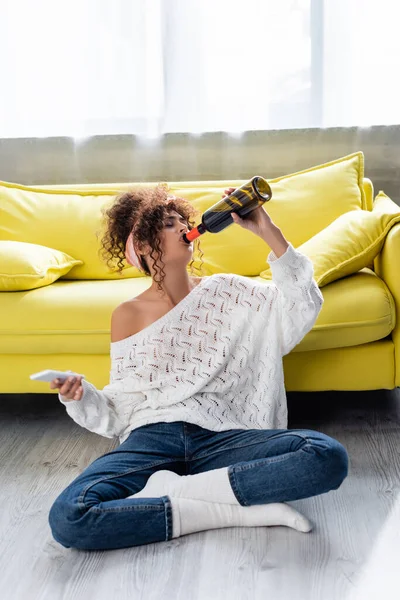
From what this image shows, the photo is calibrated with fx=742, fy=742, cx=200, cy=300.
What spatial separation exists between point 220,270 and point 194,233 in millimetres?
821

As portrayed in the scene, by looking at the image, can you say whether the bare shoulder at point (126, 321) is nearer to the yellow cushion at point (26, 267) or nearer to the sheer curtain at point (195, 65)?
the yellow cushion at point (26, 267)

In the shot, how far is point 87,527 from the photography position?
5.04ft

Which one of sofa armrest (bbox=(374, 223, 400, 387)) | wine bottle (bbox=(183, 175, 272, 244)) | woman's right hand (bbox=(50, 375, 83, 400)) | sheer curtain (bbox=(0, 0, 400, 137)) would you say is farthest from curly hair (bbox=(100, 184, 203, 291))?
sheer curtain (bbox=(0, 0, 400, 137))

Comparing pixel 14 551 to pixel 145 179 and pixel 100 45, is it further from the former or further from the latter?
pixel 100 45

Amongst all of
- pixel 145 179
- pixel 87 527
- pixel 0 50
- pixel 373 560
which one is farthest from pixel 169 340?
pixel 0 50

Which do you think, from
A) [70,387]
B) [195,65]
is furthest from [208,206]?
[70,387]

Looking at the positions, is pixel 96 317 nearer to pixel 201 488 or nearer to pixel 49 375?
pixel 49 375

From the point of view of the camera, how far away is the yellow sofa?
2.16 metres

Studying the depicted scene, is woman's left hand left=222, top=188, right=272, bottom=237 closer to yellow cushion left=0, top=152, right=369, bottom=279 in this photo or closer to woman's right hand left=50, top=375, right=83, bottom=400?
woman's right hand left=50, top=375, right=83, bottom=400

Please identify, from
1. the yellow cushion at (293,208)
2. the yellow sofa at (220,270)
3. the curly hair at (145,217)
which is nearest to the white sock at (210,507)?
the curly hair at (145,217)

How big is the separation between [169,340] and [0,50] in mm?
2174

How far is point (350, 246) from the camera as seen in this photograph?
224 cm

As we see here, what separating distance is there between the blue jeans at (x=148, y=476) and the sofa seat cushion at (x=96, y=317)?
1.74ft

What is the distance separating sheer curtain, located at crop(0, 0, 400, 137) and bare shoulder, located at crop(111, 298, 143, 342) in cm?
169
